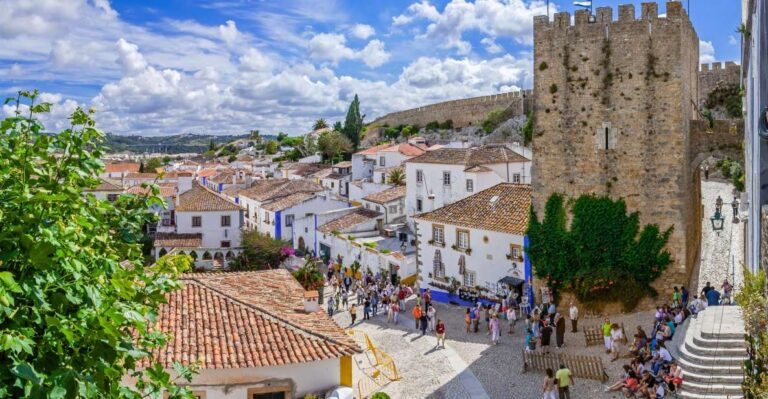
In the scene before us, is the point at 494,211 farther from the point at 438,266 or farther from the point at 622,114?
the point at 622,114

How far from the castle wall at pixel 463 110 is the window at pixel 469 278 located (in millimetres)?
38567

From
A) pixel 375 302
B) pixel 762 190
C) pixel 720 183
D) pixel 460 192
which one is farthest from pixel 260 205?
pixel 762 190

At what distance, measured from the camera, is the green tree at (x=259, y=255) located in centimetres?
3747

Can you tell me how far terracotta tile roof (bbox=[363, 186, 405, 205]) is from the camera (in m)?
40.2

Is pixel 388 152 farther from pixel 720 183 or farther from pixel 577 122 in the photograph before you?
pixel 577 122

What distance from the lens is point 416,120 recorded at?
8381cm

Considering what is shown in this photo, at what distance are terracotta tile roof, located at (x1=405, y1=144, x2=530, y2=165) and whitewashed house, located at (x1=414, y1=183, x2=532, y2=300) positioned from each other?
7.93 m

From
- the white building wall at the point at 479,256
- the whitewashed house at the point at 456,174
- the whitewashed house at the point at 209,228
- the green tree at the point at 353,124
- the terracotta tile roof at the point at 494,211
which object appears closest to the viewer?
the white building wall at the point at 479,256

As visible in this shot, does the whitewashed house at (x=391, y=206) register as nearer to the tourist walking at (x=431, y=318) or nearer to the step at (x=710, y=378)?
the tourist walking at (x=431, y=318)

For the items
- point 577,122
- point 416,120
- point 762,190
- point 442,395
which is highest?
point 416,120

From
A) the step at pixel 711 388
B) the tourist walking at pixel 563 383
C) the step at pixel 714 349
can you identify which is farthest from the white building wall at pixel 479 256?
the step at pixel 711 388

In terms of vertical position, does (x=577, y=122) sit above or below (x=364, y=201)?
above

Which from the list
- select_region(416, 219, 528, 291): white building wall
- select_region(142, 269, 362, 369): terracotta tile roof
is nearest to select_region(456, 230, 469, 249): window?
select_region(416, 219, 528, 291): white building wall

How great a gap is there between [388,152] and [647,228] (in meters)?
32.4
